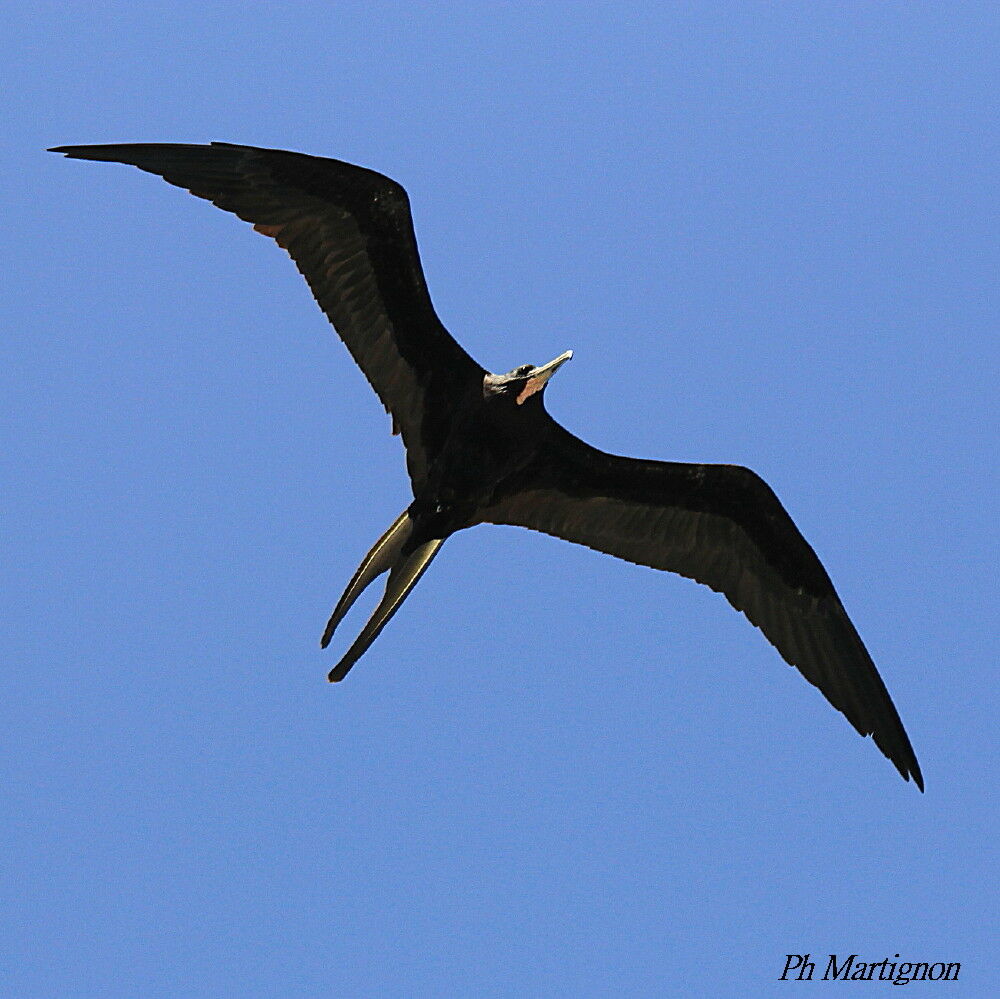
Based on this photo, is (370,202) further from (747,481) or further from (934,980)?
(934,980)

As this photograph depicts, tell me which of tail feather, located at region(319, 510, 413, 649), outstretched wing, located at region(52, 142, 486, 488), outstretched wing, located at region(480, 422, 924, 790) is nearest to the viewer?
outstretched wing, located at region(52, 142, 486, 488)

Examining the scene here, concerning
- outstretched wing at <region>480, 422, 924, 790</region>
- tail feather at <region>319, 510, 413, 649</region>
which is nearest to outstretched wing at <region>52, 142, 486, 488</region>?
tail feather at <region>319, 510, 413, 649</region>

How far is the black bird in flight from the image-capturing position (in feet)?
27.7

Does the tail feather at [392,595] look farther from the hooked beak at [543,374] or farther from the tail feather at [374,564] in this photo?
the hooked beak at [543,374]

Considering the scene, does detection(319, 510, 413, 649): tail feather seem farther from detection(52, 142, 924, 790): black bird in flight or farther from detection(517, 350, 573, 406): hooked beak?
detection(517, 350, 573, 406): hooked beak

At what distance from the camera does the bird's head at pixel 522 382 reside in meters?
8.62

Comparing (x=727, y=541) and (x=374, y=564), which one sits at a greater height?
(x=727, y=541)

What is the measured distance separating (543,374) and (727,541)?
69.9 inches

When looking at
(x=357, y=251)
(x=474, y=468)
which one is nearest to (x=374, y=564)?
(x=474, y=468)

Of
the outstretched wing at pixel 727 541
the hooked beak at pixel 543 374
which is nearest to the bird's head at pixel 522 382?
the hooked beak at pixel 543 374

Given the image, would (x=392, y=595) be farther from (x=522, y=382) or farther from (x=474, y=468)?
(x=522, y=382)

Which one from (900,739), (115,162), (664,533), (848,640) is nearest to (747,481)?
(664,533)

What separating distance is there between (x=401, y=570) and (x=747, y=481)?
2164mm

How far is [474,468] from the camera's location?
8891 mm
